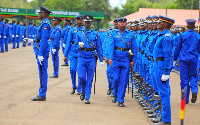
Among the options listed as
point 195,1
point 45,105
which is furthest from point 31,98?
point 195,1

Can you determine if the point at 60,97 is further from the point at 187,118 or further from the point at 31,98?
the point at 187,118

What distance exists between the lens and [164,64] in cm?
825

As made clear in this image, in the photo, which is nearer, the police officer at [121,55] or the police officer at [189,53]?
the police officer at [121,55]

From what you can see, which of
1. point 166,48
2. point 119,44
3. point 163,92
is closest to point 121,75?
point 119,44

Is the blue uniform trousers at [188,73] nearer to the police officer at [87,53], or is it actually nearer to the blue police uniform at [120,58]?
the blue police uniform at [120,58]

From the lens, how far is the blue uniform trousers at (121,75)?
10773 mm

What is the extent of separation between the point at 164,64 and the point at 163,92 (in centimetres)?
56

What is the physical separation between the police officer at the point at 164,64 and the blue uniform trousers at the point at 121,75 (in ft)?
7.80

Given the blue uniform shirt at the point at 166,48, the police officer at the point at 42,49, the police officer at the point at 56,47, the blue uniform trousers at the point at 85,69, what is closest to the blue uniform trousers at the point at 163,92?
the blue uniform shirt at the point at 166,48

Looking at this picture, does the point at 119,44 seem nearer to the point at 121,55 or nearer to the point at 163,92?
the point at 121,55

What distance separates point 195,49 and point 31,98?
465 centimetres

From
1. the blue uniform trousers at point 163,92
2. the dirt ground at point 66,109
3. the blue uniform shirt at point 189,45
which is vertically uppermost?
the blue uniform shirt at point 189,45

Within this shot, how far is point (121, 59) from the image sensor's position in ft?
35.5

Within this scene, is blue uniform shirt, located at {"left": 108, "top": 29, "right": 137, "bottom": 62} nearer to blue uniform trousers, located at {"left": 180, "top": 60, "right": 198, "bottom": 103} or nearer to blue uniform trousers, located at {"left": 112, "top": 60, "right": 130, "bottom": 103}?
blue uniform trousers, located at {"left": 112, "top": 60, "right": 130, "bottom": 103}
